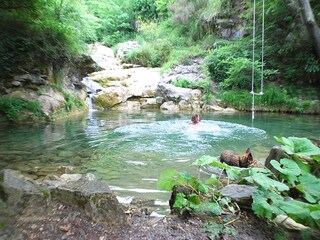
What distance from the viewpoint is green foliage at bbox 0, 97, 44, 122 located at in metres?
8.27

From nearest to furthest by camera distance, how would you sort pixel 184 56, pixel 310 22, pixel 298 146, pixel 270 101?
pixel 298 146, pixel 310 22, pixel 270 101, pixel 184 56

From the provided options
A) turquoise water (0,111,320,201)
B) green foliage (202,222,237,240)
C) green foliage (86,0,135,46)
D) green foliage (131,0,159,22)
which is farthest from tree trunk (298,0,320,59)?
green foliage (86,0,135,46)

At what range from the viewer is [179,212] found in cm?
208

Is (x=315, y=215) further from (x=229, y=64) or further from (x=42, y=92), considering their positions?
(x=229, y=64)

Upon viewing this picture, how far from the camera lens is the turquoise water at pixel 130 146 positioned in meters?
3.93

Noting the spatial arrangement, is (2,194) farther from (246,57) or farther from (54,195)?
(246,57)

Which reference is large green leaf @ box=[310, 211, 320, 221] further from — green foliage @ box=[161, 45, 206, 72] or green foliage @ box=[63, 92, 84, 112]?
green foliage @ box=[161, 45, 206, 72]

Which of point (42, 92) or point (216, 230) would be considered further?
point (42, 92)

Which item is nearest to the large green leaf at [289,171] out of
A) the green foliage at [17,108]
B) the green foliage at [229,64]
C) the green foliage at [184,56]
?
the green foliage at [17,108]

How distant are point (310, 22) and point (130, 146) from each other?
8.65 m

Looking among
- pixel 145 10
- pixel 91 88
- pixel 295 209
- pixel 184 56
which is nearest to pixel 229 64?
pixel 184 56

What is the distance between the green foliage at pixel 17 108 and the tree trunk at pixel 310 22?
10.2 m

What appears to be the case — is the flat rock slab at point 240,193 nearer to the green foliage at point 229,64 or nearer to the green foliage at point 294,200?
the green foliage at point 294,200

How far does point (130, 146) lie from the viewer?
223 inches
